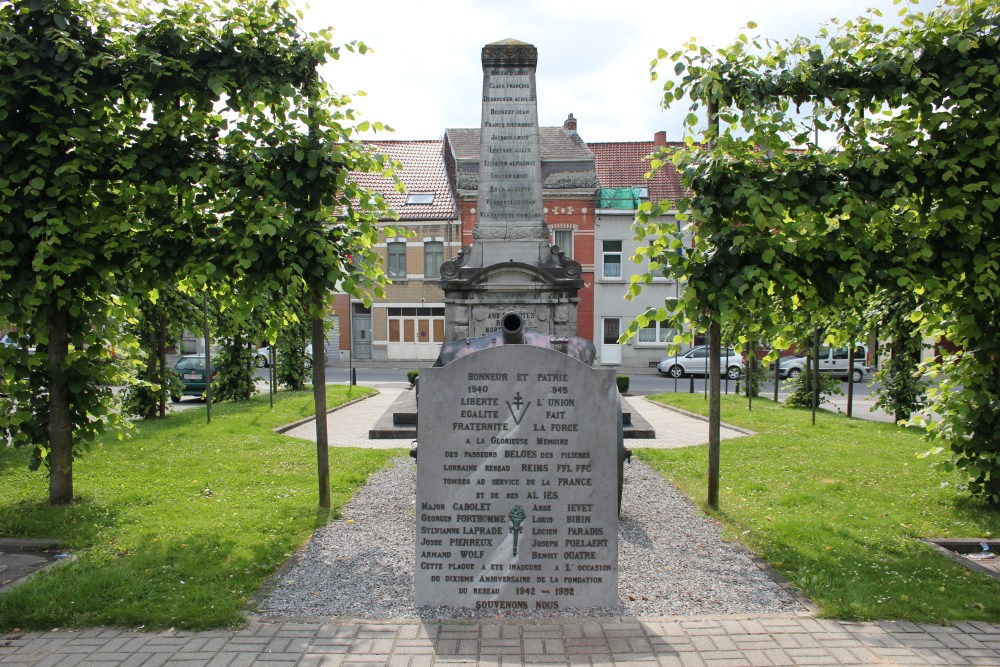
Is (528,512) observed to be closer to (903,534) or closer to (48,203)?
(903,534)

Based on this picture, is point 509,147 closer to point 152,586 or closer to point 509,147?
point 509,147

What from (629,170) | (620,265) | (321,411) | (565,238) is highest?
(629,170)

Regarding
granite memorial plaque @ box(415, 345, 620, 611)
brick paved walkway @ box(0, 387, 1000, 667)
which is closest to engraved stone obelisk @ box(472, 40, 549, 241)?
granite memorial plaque @ box(415, 345, 620, 611)

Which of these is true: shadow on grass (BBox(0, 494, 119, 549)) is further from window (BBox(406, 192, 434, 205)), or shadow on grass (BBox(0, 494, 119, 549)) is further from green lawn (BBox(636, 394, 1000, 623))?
window (BBox(406, 192, 434, 205))

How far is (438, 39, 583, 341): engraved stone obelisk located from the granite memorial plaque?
7.51 metres

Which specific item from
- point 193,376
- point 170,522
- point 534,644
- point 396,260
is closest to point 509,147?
point 170,522

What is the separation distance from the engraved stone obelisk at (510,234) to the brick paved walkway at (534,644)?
797 cm

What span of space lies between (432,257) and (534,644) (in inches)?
1177

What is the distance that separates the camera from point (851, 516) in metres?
6.87

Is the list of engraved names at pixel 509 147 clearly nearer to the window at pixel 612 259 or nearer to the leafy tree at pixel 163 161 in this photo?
the leafy tree at pixel 163 161

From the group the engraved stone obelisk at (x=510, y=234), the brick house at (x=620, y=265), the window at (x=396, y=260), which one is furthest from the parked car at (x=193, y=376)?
the brick house at (x=620, y=265)

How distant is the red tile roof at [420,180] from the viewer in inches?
1280

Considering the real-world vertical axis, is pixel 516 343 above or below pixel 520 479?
above

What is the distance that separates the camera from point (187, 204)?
6223 millimetres
